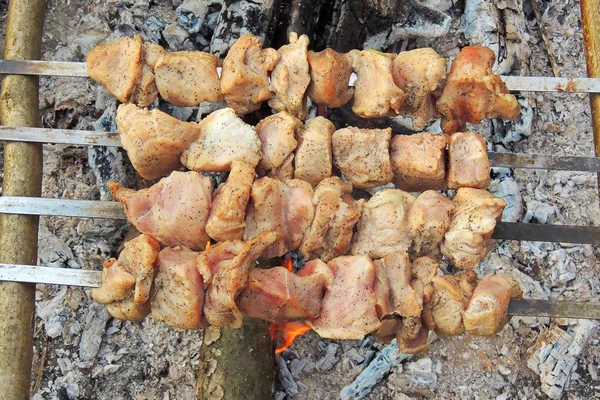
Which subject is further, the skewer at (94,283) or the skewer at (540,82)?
the skewer at (540,82)

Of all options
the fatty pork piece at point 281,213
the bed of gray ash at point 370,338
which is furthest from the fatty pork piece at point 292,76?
the bed of gray ash at point 370,338

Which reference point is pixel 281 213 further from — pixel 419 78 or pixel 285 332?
pixel 285 332

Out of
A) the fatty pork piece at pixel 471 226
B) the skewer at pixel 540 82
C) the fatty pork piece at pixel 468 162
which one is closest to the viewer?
the fatty pork piece at pixel 471 226

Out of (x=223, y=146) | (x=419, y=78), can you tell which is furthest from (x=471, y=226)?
(x=223, y=146)

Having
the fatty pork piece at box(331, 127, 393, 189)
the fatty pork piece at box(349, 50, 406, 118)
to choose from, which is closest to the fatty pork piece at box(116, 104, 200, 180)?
the fatty pork piece at box(331, 127, 393, 189)

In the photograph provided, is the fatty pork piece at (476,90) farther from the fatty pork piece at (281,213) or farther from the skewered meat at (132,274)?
the skewered meat at (132,274)

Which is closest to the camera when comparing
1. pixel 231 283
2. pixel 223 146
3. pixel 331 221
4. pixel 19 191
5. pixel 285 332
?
pixel 231 283

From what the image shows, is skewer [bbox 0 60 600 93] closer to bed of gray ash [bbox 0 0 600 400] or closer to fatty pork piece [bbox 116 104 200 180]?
fatty pork piece [bbox 116 104 200 180]
